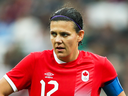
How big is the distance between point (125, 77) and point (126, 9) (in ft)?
7.11

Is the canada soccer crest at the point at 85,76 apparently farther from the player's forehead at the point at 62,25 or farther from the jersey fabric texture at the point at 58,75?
the player's forehead at the point at 62,25

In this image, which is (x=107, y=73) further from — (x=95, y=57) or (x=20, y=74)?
(x=20, y=74)

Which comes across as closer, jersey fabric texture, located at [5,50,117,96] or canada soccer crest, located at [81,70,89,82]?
jersey fabric texture, located at [5,50,117,96]

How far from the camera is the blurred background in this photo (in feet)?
24.5

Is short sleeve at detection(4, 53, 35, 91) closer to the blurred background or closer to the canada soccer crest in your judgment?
the canada soccer crest

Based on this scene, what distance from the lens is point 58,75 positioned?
325 centimetres

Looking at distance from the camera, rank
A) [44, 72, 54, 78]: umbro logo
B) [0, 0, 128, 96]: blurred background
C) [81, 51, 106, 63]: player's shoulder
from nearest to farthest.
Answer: [44, 72, 54, 78]: umbro logo < [81, 51, 106, 63]: player's shoulder < [0, 0, 128, 96]: blurred background

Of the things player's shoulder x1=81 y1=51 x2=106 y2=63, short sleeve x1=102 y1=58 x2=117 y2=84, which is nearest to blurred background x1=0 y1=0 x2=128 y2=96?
player's shoulder x1=81 y1=51 x2=106 y2=63

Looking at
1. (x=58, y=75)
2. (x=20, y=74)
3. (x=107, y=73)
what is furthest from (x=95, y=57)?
(x=20, y=74)

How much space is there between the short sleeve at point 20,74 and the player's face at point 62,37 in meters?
0.37

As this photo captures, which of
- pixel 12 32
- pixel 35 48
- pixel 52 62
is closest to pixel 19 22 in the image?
pixel 12 32

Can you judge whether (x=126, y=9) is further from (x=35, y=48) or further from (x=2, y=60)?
(x=2, y=60)

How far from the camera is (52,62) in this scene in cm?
334

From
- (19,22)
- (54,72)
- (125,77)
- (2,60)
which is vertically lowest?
(125,77)
